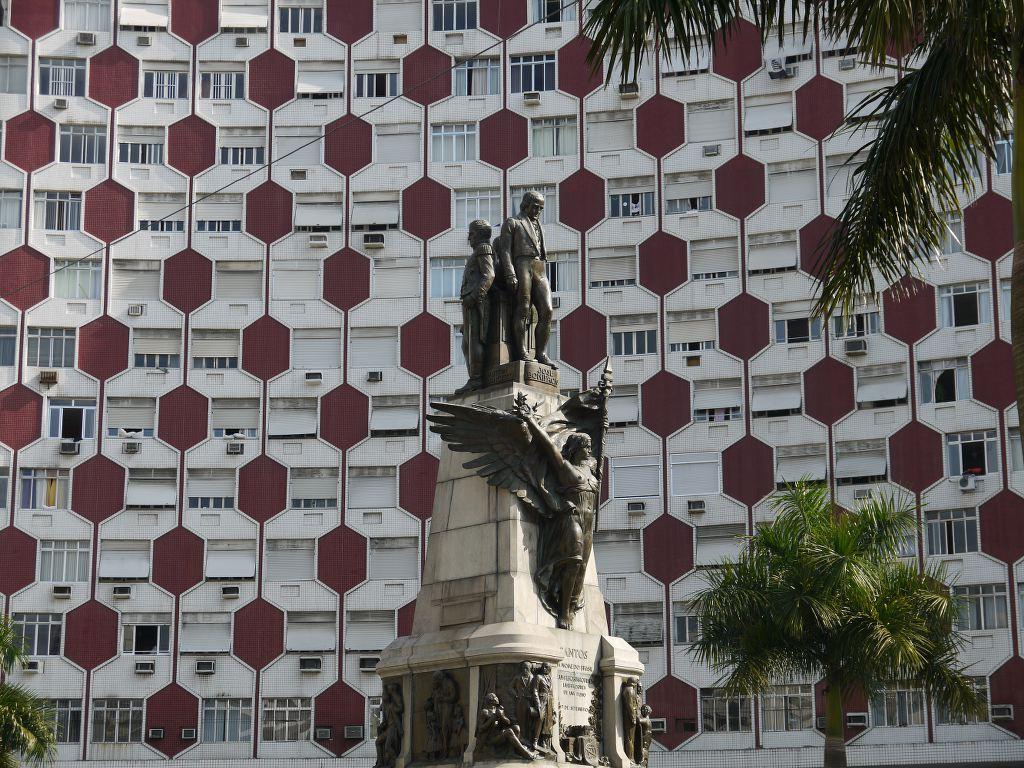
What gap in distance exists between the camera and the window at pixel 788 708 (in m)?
39.1

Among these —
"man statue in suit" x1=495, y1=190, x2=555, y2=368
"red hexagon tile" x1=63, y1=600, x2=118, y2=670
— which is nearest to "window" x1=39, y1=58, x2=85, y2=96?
"red hexagon tile" x1=63, y1=600, x2=118, y2=670

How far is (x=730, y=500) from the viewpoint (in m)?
41.1

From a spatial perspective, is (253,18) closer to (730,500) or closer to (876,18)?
(730,500)

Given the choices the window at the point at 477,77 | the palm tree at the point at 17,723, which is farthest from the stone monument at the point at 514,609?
the window at the point at 477,77

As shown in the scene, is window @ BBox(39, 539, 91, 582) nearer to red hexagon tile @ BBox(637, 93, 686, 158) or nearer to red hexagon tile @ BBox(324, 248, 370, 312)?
red hexagon tile @ BBox(324, 248, 370, 312)

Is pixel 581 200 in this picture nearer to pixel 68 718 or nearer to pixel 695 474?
pixel 695 474

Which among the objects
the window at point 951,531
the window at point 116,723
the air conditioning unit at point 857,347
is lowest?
the window at point 116,723

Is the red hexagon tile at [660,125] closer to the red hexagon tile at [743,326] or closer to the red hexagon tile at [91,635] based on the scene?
the red hexagon tile at [743,326]

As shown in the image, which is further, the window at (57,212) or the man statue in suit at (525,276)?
the window at (57,212)

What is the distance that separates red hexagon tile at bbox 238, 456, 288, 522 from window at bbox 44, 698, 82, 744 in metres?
6.52

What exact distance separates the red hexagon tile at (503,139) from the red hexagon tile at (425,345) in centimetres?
486

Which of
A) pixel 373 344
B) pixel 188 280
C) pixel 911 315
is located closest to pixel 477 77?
pixel 373 344

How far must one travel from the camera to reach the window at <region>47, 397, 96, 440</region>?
43.0 m

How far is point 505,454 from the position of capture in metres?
17.7
